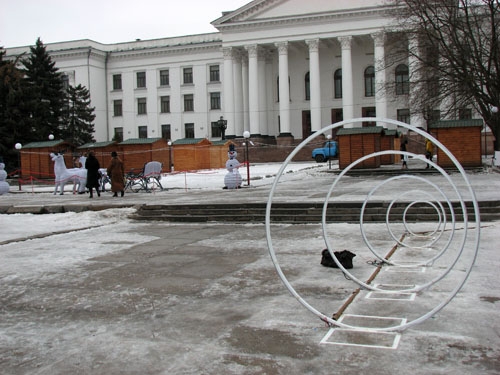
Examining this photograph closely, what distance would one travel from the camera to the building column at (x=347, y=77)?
65.1 m

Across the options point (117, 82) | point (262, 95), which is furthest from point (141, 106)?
point (262, 95)

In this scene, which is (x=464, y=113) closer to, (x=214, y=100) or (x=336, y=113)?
(x=336, y=113)

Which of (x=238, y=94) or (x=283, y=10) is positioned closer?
(x=283, y=10)

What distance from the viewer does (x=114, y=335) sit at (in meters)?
5.19

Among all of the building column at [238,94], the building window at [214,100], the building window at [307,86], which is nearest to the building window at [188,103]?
the building window at [214,100]

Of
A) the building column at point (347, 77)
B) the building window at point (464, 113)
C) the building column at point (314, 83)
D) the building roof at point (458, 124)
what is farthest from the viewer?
the building column at point (314, 83)

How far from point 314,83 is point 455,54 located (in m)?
31.3

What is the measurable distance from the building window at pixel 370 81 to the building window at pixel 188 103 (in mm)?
25457

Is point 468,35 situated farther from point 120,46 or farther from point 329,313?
point 120,46

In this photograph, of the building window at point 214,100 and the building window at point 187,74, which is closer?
the building window at point 214,100

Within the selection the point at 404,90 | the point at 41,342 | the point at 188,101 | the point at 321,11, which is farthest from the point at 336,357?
the point at 188,101

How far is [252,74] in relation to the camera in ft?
227

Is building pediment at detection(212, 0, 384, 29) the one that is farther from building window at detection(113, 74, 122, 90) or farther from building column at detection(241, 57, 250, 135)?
building window at detection(113, 74, 122, 90)

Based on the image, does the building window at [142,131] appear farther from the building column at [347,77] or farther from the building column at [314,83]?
the building column at [347,77]
